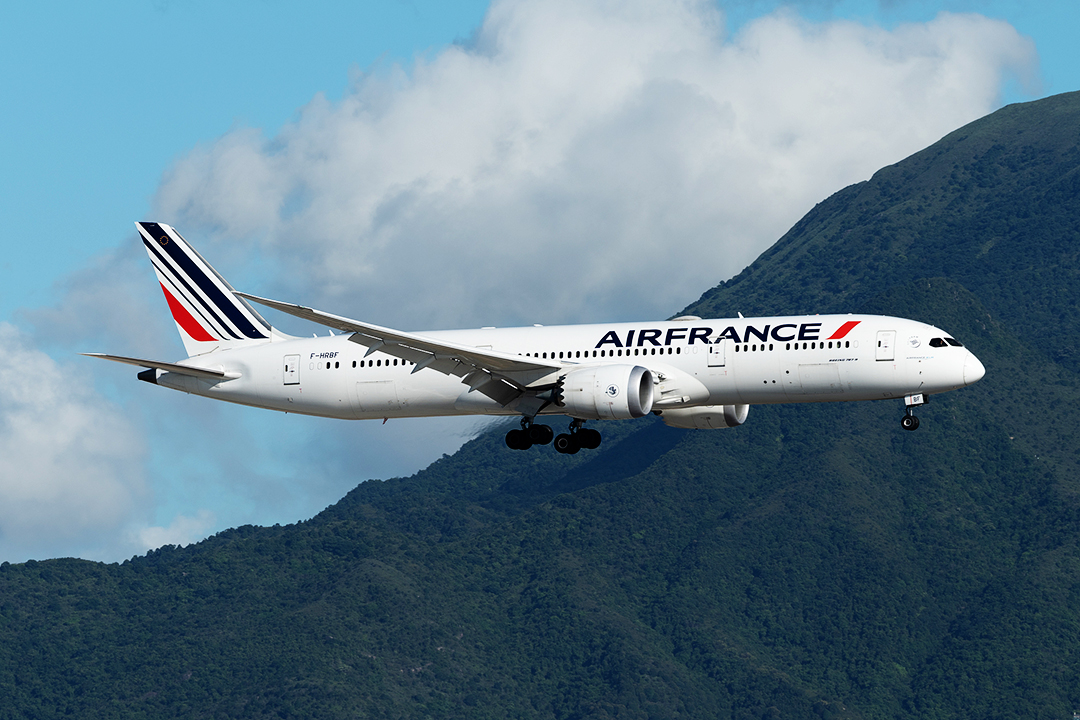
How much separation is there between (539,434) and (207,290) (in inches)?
791

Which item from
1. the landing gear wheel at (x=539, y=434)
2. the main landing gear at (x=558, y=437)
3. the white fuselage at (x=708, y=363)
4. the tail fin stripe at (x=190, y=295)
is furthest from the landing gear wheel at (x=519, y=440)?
the tail fin stripe at (x=190, y=295)

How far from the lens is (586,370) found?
5850 cm

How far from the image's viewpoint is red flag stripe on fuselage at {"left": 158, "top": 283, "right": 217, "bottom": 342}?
234ft

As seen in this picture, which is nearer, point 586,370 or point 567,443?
point 586,370

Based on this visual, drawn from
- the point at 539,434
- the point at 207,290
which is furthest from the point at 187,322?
the point at 539,434

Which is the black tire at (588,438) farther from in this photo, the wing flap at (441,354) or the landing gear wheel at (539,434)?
the wing flap at (441,354)

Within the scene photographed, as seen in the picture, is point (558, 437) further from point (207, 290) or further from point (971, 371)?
point (207, 290)

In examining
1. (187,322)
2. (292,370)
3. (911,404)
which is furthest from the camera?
(187,322)

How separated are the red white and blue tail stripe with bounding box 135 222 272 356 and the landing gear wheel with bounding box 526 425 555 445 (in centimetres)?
1500

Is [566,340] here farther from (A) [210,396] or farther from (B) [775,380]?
(A) [210,396]

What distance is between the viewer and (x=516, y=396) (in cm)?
6134

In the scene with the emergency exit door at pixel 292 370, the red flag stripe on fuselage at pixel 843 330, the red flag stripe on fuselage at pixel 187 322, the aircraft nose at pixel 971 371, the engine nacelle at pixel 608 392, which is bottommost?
the aircraft nose at pixel 971 371

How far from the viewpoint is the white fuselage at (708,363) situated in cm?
5788

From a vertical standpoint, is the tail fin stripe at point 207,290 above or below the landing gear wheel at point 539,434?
above
